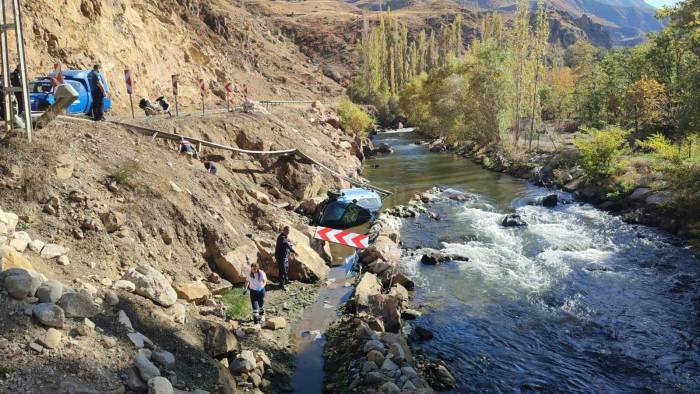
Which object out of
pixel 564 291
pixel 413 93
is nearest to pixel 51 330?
pixel 564 291

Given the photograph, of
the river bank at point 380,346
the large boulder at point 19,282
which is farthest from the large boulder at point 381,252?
the large boulder at point 19,282

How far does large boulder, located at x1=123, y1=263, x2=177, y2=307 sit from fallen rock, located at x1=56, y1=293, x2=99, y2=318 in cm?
154

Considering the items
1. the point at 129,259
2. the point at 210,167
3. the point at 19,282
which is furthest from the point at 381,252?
the point at 19,282

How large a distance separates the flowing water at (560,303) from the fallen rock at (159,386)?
6224 millimetres

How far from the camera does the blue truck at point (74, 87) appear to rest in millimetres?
16750

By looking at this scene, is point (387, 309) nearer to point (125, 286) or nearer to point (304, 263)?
point (304, 263)

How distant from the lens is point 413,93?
7706 cm

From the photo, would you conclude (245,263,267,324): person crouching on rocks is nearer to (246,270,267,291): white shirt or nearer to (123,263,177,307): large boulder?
(246,270,267,291): white shirt

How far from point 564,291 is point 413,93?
6476 cm

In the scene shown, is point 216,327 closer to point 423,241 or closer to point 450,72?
point 423,241

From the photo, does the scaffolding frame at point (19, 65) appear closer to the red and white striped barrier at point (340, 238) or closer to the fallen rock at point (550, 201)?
the red and white striped barrier at point (340, 238)

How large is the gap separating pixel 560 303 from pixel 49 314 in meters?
13.2

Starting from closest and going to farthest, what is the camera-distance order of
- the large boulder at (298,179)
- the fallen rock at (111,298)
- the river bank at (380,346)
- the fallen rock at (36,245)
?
1. the fallen rock at (111,298)
2. the fallen rock at (36,245)
3. the river bank at (380,346)
4. the large boulder at (298,179)

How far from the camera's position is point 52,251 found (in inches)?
359
